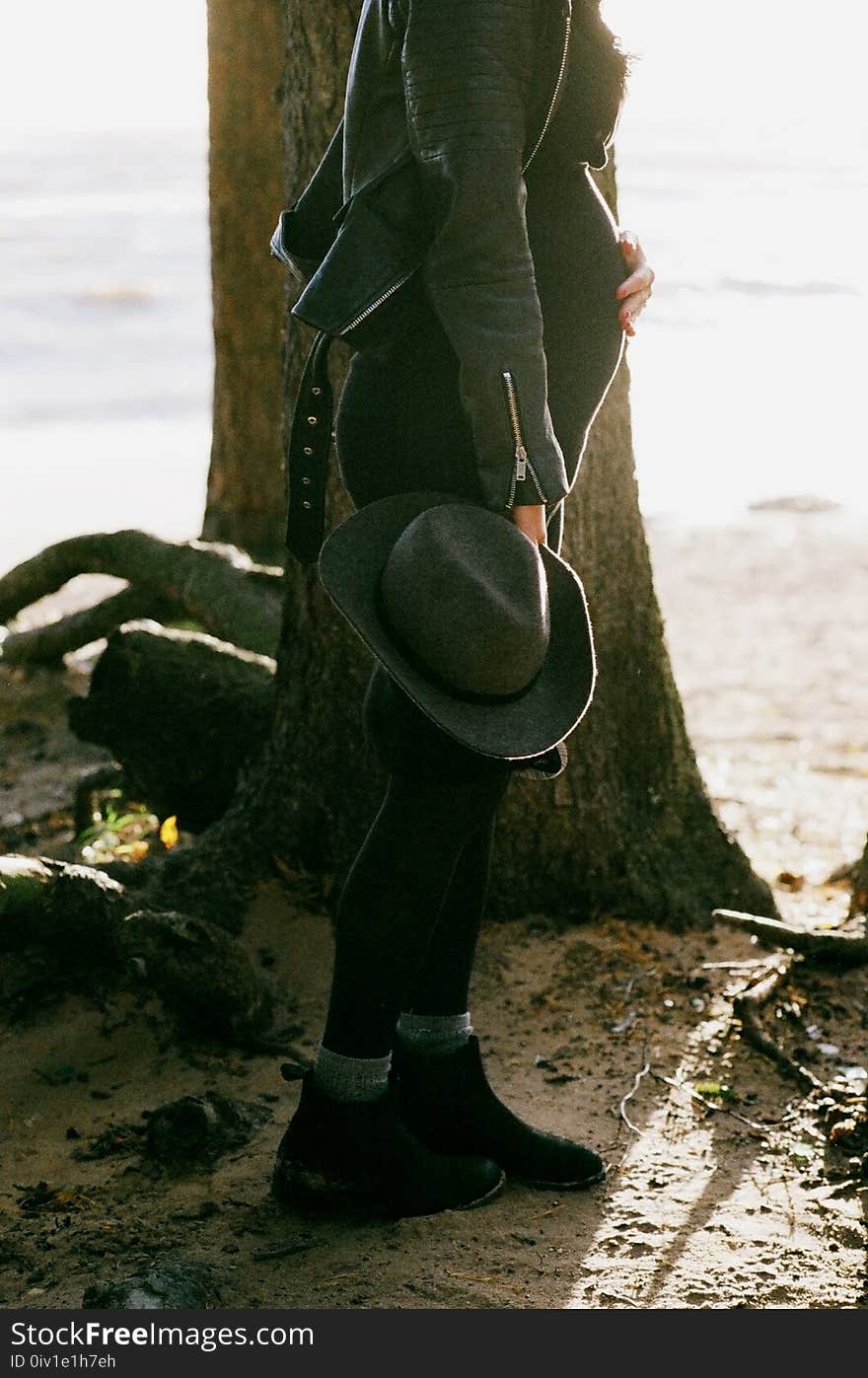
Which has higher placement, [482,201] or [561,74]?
[561,74]

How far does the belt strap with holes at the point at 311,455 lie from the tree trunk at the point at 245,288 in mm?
3638

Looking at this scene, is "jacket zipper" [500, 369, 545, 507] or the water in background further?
the water in background

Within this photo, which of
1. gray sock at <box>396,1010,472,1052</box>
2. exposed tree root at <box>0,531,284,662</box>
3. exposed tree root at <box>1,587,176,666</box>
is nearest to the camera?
gray sock at <box>396,1010,472,1052</box>

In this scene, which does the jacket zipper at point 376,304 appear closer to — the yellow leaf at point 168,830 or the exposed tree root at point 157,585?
the yellow leaf at point 168,830

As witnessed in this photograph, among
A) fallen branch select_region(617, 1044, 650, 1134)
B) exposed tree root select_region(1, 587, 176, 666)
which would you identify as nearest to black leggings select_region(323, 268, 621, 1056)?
fallen branch select_region(617, 1044, 650, 1134)

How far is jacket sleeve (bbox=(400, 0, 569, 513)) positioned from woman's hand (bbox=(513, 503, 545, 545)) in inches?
3.2

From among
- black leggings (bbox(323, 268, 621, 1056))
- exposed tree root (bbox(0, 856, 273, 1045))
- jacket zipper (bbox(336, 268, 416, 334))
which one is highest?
jacket zipper (bbox(336, 268, 416, 334))

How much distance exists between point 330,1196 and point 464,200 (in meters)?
1.65

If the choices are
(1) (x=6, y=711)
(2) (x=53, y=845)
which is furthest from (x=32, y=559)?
(2) (x=53, y=845)

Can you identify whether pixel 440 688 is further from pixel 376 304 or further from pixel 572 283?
pixel 572 283

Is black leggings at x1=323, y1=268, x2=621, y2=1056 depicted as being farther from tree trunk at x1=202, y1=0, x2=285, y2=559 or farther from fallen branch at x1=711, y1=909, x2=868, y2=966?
tree trunk at x1=202, y1=0, x2=285, y2=559

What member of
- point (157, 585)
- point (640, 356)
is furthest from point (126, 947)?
point (640, 356)

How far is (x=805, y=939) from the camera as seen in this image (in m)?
3.69

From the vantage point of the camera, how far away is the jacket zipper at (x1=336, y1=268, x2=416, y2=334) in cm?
237
